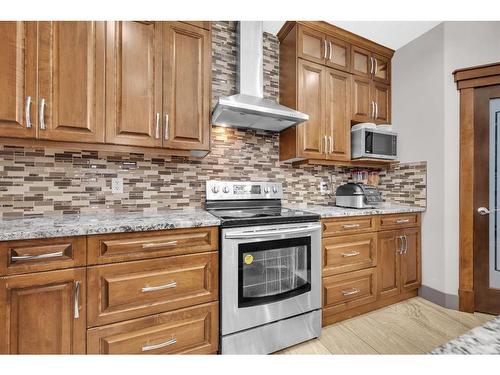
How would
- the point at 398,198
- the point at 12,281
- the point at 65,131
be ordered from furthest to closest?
the point at 398,198, the point at 65,131, the point at 12,281

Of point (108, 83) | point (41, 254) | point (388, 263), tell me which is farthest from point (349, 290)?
point (108, 83)

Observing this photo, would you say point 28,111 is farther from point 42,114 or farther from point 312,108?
point 312,108

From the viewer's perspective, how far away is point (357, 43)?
2.52m

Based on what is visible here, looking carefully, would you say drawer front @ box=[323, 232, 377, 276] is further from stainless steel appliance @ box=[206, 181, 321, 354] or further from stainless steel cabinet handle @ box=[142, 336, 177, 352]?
stainless steel cabinet handle @ box=[142, 336, 177, 352]

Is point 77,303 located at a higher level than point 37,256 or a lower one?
lower

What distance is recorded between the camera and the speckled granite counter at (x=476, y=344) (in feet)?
1.25

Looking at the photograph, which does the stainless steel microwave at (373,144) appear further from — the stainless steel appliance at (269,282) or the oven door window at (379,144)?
the stainless steel appliance at (269,282)

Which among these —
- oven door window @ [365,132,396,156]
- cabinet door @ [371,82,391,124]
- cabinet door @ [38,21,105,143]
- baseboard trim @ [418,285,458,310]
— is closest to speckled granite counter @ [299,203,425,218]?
oven door window @ [365,132,396,156]

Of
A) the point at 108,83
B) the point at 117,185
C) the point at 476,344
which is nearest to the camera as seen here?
the point at 476,344

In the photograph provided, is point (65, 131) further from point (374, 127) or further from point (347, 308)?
point (374, 127)

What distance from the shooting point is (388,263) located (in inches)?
89.6

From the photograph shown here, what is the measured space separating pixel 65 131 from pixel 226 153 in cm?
121

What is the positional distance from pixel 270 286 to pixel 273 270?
112 millimetres

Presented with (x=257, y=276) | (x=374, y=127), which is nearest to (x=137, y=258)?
(x=257, y=276)
